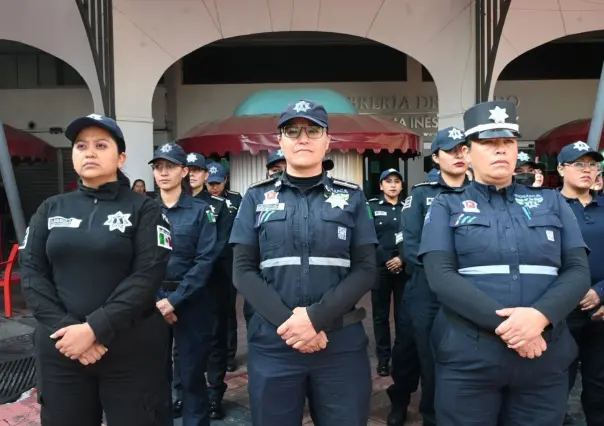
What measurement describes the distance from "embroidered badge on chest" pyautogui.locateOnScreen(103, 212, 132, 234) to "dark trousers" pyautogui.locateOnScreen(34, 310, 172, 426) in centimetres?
46

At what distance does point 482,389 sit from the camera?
2.22m

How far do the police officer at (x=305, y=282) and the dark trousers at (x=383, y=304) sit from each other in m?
2.49

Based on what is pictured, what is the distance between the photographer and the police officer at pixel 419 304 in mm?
3342

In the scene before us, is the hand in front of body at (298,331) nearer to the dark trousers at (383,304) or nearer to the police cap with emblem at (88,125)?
the police cap with emblem at (88,125)

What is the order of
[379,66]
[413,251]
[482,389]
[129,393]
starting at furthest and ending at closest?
[379,66]
[413,251]
[129,393]
[482,389]

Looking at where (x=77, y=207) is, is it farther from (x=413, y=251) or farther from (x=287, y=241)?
(x=413, y=251)

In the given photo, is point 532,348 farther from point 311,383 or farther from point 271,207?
point 271,207

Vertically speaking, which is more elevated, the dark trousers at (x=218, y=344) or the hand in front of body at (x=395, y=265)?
the hand in front of body at (x=395, y=265)

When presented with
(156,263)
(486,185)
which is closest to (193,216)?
(156,263)

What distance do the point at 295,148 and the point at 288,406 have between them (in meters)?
1.12

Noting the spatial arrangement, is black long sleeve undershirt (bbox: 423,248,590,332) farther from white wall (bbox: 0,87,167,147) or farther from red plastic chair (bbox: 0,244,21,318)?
white wall (bbox: 0,87,167,147)

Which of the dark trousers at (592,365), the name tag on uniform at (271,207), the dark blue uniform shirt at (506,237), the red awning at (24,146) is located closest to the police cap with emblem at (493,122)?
the dark blue uniform shirt at (506,237)

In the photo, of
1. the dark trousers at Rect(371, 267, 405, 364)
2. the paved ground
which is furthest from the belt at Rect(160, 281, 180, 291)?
the dark trousers at Rect(371, 267, 405, 364)

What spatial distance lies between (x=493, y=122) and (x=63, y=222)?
6.39 ft
